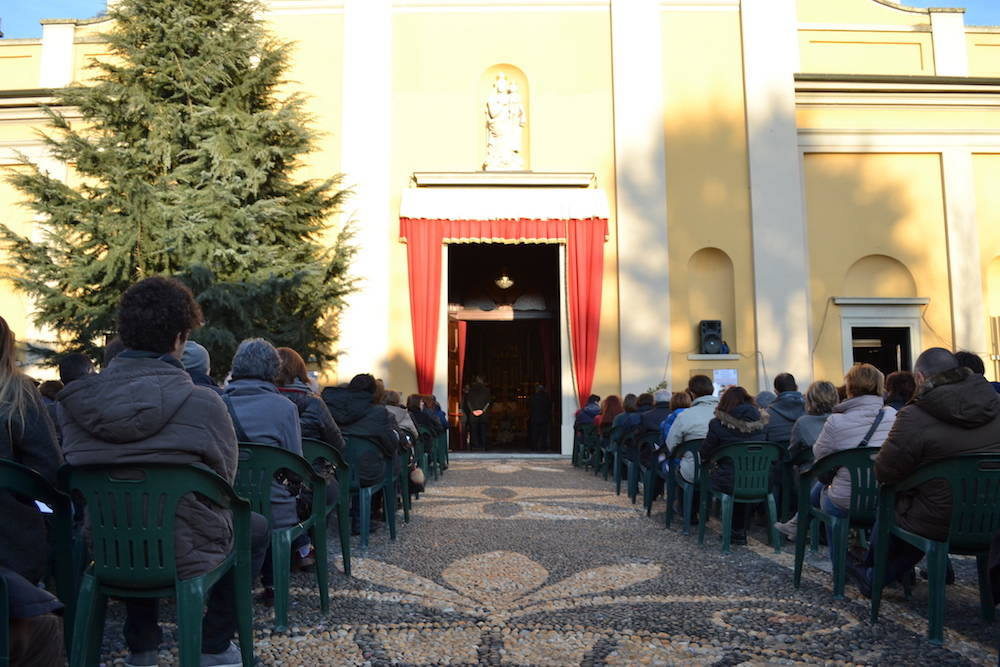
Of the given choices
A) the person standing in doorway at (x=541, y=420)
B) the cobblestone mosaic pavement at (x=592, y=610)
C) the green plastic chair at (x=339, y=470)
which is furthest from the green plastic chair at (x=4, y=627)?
the person standing in doorway at (x=541, y=420)

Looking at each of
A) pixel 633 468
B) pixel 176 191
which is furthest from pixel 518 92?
pixel 633 468

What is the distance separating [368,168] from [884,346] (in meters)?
10.3

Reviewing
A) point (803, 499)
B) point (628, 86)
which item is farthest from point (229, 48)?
point (803, 499)

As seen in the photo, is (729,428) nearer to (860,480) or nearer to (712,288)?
(860,480)

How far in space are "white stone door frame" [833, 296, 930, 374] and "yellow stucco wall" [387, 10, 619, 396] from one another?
4.14m

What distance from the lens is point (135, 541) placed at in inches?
94.6

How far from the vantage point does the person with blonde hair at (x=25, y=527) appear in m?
1.79

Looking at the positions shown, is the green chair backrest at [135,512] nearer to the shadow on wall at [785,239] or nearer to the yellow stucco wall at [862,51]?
the shadow on wall at [785,239]

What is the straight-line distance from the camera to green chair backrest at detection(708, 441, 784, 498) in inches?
205

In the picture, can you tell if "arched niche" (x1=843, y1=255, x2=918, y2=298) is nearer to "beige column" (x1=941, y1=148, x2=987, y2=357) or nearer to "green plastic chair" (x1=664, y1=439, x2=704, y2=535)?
"beige column" (x1=941, y1=148, x2=987, y2=357)

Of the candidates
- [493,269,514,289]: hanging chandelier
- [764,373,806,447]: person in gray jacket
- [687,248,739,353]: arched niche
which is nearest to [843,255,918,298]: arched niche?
[687,248,739,353]: arched niche

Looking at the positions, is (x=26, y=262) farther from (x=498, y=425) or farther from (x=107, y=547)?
(x=498, y=425)

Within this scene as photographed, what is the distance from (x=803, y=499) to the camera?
429 centimetres

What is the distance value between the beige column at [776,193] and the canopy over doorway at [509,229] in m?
2.84
